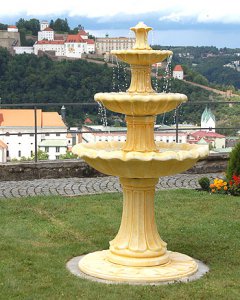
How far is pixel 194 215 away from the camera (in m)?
10.9

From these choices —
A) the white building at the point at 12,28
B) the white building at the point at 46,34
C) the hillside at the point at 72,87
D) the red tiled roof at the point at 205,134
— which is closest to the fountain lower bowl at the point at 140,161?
the hillside at the point at 72,87

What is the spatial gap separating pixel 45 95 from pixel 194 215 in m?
38.5

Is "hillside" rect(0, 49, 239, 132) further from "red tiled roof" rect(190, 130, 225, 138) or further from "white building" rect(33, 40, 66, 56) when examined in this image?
"white building" rect(33, 40, 66, 56)

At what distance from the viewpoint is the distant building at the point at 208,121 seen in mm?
16234

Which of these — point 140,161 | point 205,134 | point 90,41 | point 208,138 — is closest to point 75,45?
point 90,41

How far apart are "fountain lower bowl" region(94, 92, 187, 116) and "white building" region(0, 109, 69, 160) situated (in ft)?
24.4

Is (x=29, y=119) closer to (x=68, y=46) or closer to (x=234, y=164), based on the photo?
(x=234, y=164)

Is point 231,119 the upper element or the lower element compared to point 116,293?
upper

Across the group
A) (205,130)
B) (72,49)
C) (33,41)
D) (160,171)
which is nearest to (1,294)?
(160,171)

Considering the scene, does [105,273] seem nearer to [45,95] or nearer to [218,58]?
[45,95]

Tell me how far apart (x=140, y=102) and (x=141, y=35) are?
0.84 meters

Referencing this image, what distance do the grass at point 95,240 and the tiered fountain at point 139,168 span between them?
0.35 metres

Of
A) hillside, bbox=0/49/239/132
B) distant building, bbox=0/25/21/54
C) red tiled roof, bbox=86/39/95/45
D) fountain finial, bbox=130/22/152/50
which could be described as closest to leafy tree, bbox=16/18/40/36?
distant building, bbox=0/25/21/54

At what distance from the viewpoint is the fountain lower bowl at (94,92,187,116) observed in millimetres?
7633
